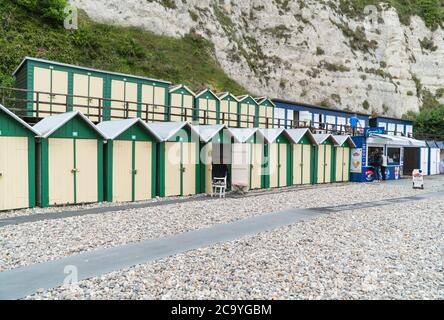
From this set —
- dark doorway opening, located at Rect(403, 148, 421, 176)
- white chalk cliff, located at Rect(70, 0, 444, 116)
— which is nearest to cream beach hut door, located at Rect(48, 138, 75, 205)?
white chalk cliff, located at Rect(70, 0, 444, 116)

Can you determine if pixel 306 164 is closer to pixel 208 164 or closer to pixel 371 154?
pixel 208 164

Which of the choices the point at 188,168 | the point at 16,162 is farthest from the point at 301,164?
the point at 16,162

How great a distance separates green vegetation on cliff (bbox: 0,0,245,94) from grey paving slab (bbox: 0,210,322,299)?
2120 cm

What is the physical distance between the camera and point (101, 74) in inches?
867

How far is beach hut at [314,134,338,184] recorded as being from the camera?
78.2 feet

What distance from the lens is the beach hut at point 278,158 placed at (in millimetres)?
20359

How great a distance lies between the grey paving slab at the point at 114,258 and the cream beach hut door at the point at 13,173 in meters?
6.43

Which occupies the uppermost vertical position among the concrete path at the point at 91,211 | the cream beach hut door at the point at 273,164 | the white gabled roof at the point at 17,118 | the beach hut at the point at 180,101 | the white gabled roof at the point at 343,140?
the beach hut at the point at 180,101

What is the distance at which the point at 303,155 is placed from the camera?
74.6ft

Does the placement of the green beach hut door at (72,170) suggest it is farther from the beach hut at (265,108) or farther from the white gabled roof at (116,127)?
the beach hut at (265,108)

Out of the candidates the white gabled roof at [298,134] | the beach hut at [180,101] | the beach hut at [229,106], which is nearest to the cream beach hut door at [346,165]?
the white gabled roof at [298,134]

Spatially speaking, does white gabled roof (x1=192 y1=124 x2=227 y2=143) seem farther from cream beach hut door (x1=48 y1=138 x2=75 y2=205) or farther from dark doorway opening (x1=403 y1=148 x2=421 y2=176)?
dark doorway opening (x1=403 y1=148 x2=421 y2=176)
